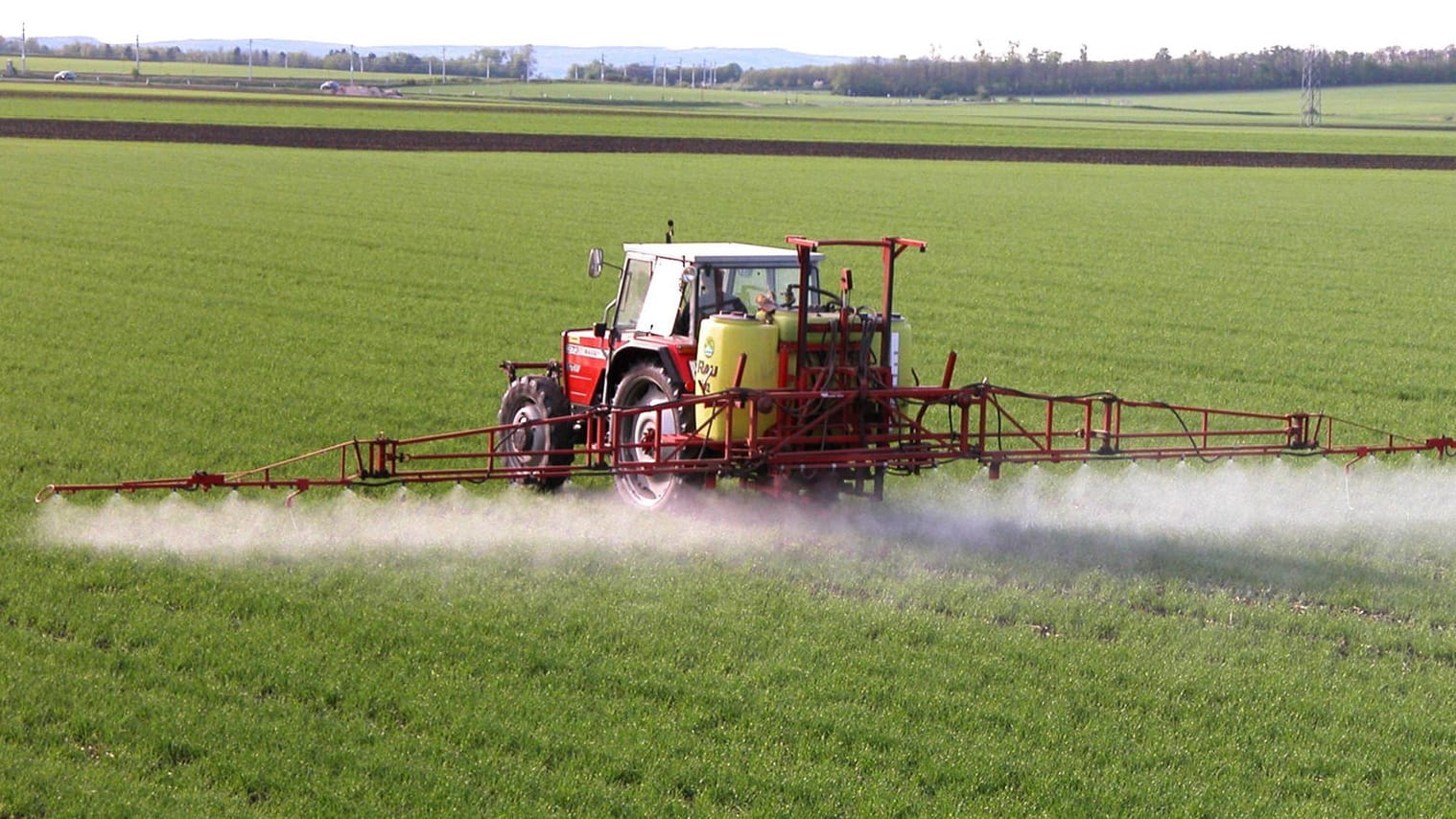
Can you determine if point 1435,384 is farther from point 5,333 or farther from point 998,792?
point 5,333

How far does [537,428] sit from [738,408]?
2716 millimetres

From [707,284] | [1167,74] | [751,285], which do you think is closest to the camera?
[707,284]

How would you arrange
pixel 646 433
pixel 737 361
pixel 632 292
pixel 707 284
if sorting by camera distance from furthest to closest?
1. pixel 632 292
2. pixel 707 284
3. pixel 646 433
4. pixel 737 361

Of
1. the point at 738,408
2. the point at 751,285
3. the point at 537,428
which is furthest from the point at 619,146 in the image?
the point at 738,408

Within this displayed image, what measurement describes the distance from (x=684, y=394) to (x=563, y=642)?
396 centimetres

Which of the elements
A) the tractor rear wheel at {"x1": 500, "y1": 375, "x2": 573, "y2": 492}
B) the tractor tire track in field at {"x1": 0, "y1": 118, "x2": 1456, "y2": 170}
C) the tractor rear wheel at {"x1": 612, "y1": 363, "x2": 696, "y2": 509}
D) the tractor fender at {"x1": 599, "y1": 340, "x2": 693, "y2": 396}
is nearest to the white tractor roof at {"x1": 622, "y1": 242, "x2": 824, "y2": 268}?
the tractor fender at {"x1": 599, "y1": 340, "x2": 693, "y2": 396}

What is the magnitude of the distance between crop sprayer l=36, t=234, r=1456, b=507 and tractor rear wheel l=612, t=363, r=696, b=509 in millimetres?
17

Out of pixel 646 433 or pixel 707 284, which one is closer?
pixel 646 433

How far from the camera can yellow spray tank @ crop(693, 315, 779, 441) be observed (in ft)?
42.3

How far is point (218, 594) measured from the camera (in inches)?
424

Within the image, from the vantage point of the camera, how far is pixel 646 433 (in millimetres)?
13422

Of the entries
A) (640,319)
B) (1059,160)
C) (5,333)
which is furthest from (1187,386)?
(1059,160)

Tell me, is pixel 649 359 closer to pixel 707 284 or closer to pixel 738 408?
pixel 707 284

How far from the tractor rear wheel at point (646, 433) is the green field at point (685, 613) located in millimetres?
340
